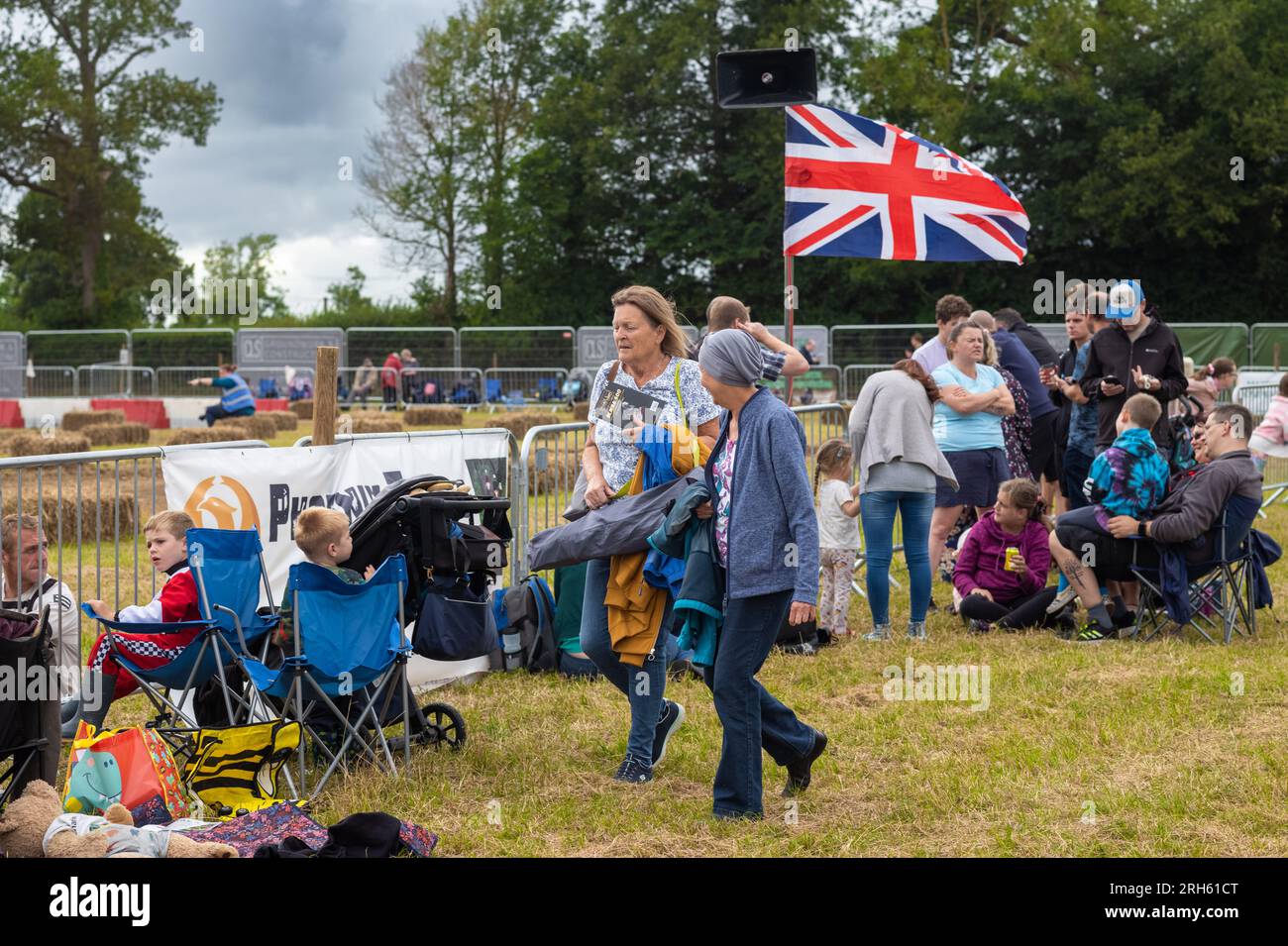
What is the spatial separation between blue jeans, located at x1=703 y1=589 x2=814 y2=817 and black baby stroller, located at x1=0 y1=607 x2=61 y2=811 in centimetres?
237

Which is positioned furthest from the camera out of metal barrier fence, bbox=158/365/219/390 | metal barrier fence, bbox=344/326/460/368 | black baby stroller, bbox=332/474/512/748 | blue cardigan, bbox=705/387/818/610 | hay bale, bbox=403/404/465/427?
metal barrier fence, bbox=158/365/219/390

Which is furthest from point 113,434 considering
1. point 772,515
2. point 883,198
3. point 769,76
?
point 772,515

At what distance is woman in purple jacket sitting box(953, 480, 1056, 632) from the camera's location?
9.11 meters

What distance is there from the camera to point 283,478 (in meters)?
7.16

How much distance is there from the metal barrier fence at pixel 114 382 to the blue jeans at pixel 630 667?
32479 mm

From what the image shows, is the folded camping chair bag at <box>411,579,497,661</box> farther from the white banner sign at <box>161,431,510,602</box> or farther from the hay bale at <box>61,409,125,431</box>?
the hay bale at <box>61,409,125,431</box>

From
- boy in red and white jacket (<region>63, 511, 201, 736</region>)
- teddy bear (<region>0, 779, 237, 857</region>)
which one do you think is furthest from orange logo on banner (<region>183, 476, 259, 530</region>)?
teddy bear (<region>0, 779, 237, 857</region>)

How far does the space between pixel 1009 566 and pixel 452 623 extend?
4.36 meters

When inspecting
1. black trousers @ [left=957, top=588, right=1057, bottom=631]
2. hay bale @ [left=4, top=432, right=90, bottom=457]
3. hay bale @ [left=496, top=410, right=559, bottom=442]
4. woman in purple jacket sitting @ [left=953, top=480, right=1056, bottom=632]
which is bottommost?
black trousers @ [left=957, top=588, right=1057, bottom=631]

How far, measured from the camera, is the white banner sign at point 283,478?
22.2 feet

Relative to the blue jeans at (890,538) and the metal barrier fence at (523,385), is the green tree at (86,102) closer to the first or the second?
the metal barrier fence at (523,385)

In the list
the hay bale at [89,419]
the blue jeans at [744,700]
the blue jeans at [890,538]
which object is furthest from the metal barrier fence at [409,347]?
the blue jeans at [744,700]

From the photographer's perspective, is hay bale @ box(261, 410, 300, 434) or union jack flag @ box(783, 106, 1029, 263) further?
hay bale @ box(261, 410, 300, 434)

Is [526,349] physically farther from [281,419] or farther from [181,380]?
[281,419]
